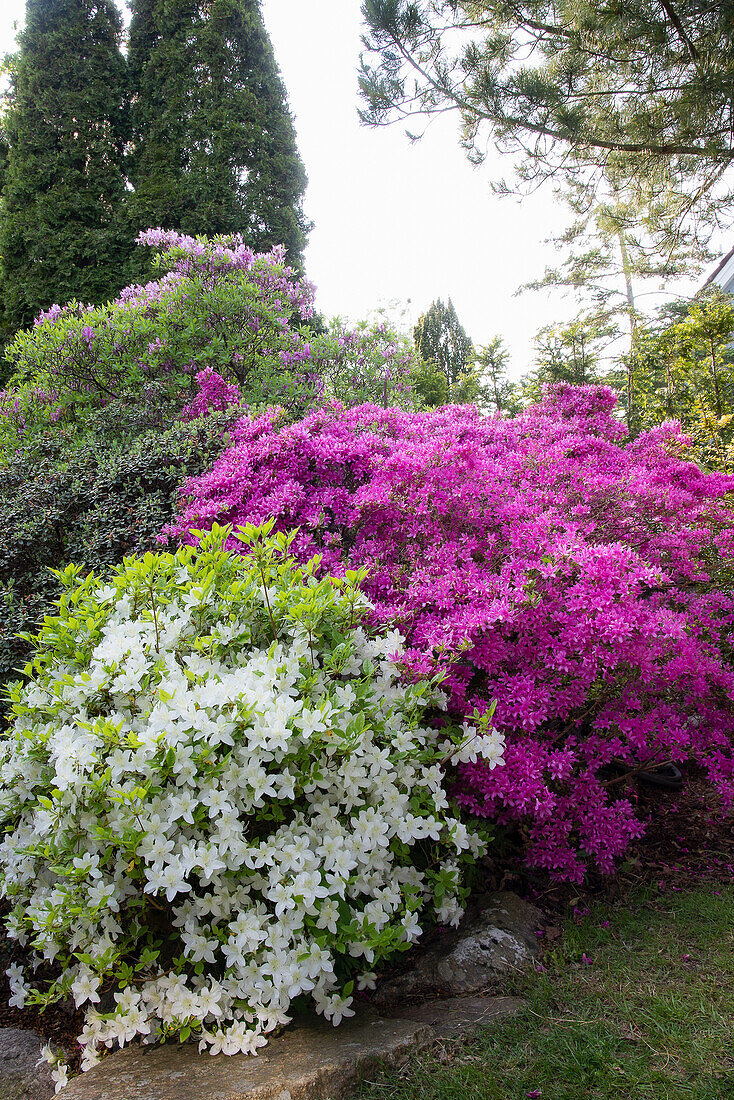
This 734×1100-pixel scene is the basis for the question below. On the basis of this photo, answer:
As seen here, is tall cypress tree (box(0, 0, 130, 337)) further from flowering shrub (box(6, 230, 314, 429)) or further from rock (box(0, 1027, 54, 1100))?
rock (box(0, 1027, 54, 1100))

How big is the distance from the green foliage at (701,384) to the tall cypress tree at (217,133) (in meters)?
7.58

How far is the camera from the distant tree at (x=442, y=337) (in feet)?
76.3

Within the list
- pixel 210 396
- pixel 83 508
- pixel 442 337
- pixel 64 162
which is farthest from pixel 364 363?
pixel 442 337

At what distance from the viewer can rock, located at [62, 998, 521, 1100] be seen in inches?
59.9

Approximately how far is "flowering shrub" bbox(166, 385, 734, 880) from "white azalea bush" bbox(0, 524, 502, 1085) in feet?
1.03

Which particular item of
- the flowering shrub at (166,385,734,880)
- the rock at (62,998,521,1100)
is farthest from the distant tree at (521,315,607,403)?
the rock at (62,998,521,1100)

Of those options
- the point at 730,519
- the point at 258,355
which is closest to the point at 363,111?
the point at 258,355

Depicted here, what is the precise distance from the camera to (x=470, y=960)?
210 cm

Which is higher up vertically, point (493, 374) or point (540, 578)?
point (493, 374)

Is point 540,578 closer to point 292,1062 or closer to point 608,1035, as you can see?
point 608,1035

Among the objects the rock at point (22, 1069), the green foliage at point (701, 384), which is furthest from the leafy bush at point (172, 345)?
the rock at point (22, 1069)

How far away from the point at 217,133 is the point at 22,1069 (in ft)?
46.8

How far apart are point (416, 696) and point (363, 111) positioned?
251 inches

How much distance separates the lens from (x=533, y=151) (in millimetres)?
6441
